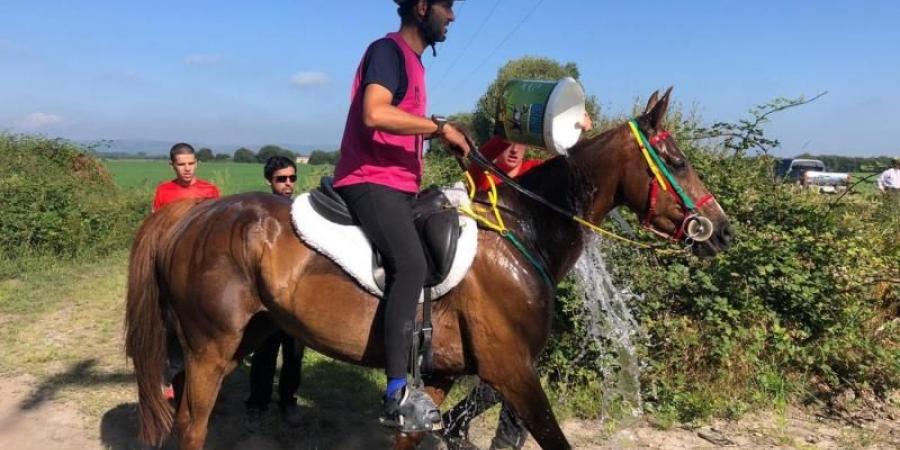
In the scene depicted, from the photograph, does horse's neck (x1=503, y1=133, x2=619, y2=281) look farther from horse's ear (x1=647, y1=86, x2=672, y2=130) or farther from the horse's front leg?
the horse's front leg

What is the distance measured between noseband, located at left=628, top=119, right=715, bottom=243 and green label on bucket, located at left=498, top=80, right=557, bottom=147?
44 centimetres

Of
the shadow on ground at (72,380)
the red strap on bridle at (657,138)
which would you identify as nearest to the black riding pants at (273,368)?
the shadow on ground at (72,380)

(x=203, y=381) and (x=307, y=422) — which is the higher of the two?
(x=203, y=381)

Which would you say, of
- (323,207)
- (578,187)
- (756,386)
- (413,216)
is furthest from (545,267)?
(756,386)

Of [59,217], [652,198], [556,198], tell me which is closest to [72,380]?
[556,198]

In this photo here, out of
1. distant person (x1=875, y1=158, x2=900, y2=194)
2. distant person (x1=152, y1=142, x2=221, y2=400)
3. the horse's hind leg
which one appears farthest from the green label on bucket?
distant person (x1=875, y1=158, x2=900, y2=194)

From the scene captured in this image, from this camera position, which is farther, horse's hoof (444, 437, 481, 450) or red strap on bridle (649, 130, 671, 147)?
horse's hoof (444, 437, 481, 450)

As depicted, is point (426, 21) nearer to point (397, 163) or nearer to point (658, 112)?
point (397, 163)

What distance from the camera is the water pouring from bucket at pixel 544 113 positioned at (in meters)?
3.02

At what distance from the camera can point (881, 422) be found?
456cm

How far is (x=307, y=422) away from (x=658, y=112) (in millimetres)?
3324

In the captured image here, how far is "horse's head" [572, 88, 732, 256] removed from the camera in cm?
305

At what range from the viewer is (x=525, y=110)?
3121 millimetres

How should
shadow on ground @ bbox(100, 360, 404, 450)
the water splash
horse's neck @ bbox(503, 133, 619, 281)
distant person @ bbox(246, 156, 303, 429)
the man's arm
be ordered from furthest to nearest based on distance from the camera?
distant person @ bbox(246, 156, 303, 429) → shadow on ground @ bbox(100, 360, 404, 450) → the water splash → horse's neck @ bbox(503, 133, 619, 281) → the man's arm
